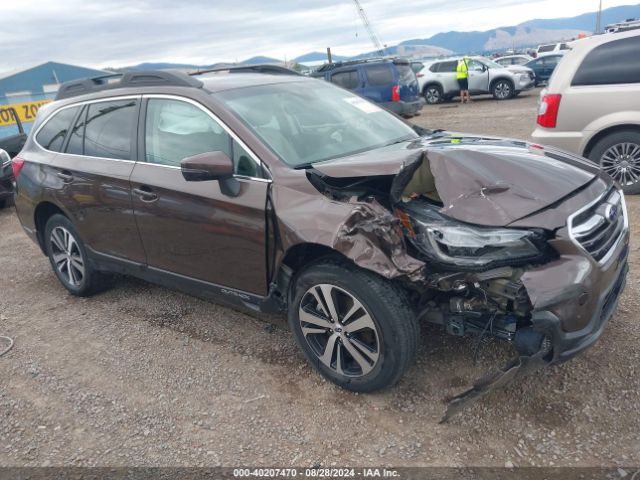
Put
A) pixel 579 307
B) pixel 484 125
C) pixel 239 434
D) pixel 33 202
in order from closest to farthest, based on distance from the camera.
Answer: pixel 579 307 < pixel 239 434 < pixel 33 202 < pixel 484 125

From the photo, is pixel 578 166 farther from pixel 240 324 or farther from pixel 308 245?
pixel 240 324

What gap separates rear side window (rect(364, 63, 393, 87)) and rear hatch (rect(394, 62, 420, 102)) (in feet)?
0.90

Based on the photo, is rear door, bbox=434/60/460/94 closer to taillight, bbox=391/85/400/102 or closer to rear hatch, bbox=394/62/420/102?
rear hatch, bbox=394/62/420/102

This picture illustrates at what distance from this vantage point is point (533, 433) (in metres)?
2.75

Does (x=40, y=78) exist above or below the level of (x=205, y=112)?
below

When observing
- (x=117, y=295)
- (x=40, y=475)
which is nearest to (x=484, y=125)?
(x=117, y=295)

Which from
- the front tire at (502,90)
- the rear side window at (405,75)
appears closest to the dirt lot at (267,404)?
the rear side window at (405,75)

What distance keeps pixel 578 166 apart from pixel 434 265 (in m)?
1.16

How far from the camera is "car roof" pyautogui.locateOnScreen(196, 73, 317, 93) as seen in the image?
3.83 metres

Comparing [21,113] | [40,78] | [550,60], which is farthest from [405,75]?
[40,78]

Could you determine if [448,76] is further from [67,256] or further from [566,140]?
[67,256]

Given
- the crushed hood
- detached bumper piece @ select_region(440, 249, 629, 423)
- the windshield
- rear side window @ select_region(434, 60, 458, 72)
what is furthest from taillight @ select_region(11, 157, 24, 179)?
rear side window @ select_region(434, 60, 458, 72)

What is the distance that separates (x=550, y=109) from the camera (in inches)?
247

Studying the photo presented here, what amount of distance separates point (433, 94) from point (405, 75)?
6.43 meters
